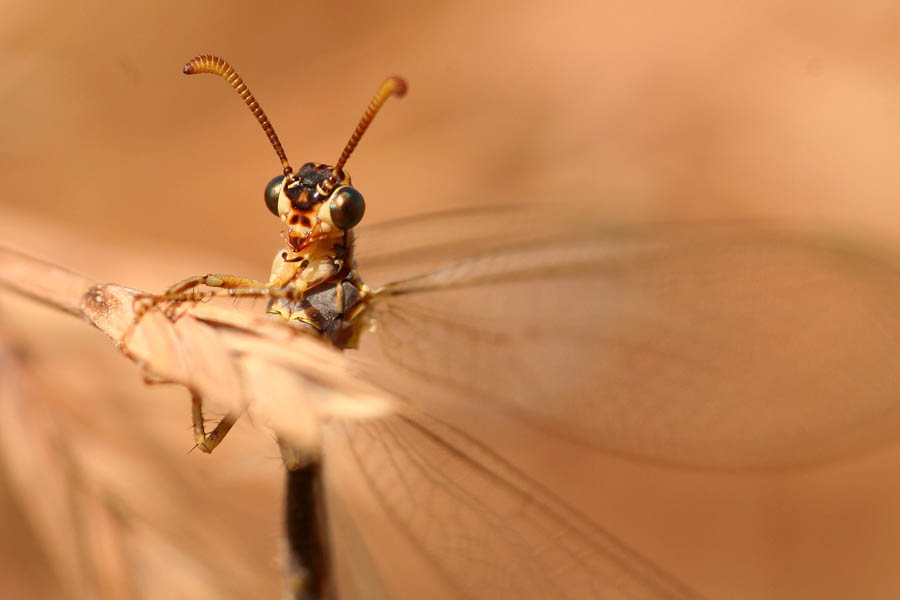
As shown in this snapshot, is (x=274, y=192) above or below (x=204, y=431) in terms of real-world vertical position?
above

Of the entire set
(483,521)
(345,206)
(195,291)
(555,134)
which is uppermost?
(555,134)

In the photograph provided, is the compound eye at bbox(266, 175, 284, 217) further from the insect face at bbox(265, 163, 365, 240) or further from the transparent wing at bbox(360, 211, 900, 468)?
the transparent wing at bbox(360, 211, 900, 468)

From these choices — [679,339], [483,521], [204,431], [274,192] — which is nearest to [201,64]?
[274,192]

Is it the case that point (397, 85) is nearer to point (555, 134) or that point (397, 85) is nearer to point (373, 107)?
point (373, 107)

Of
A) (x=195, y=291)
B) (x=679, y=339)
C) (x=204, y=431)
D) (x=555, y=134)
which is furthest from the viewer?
(x=555, y=134)

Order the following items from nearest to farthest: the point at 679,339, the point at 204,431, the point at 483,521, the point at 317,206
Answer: the point at 204,431 → the point at 483,521 → the point at 317,206 → the point at 679,339

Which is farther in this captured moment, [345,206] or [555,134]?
[555,134]
